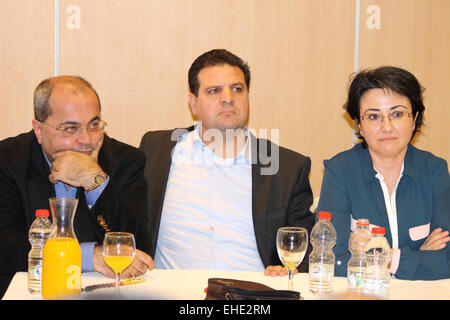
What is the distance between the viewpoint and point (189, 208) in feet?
8.93

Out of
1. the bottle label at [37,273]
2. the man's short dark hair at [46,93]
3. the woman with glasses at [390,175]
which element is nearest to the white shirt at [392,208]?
the woman with glasses at [390,175]

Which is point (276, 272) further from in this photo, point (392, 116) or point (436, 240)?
point (392, 116)

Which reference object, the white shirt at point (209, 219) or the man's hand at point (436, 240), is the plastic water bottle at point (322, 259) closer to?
the man's hand at point (436, 240)

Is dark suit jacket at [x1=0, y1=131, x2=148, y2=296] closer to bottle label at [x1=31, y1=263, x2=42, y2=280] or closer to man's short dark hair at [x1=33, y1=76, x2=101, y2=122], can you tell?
man's short dark hair at [x1=33, y1=76, x2=101, y2=122]

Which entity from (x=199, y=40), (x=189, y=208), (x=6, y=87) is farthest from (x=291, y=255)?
(x=6, y=87)

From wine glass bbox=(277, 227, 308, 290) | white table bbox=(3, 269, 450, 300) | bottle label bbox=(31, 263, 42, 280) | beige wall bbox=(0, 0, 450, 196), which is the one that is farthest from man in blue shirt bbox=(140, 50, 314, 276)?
bottle label bbox=(31, 263, 42, 280)

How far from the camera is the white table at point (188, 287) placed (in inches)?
64.1

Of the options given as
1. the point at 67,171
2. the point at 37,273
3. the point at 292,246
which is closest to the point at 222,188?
the point at 67,171

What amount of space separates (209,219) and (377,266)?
1.07m

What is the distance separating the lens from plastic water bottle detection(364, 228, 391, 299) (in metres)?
1.75

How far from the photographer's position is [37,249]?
1807 millimetres

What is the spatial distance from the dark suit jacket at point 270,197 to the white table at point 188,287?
0.66 metres

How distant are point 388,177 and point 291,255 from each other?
1072 millimetres
